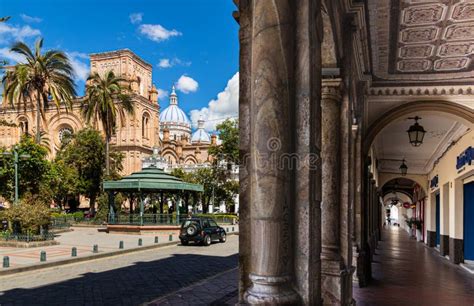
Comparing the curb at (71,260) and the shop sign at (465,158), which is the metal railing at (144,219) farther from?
the shop sign at (465,158)

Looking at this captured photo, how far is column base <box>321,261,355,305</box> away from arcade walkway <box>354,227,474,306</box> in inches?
97.1

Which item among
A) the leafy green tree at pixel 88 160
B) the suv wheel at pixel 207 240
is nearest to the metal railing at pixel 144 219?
the suv wheel at pixel 207 240

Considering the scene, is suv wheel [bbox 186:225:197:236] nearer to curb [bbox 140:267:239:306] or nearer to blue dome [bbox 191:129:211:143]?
curb [bbox 140:267:239:306]

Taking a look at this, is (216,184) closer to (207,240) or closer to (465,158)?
(207,240)

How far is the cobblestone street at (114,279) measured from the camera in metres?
9.21

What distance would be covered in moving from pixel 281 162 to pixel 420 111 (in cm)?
925

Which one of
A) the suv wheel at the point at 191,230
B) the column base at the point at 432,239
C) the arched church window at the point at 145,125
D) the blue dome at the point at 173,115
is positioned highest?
the blue dome at the point at 173,115

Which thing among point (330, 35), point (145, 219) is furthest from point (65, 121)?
point (330, 35)

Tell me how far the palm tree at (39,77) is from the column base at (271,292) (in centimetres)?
2961

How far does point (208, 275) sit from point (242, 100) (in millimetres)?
9638

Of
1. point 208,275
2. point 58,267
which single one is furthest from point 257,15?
point 58,267

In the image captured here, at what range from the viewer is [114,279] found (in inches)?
457

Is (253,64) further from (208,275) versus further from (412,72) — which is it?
(208,275)

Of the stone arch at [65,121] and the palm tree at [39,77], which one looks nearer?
the palm tree at [39,77]
